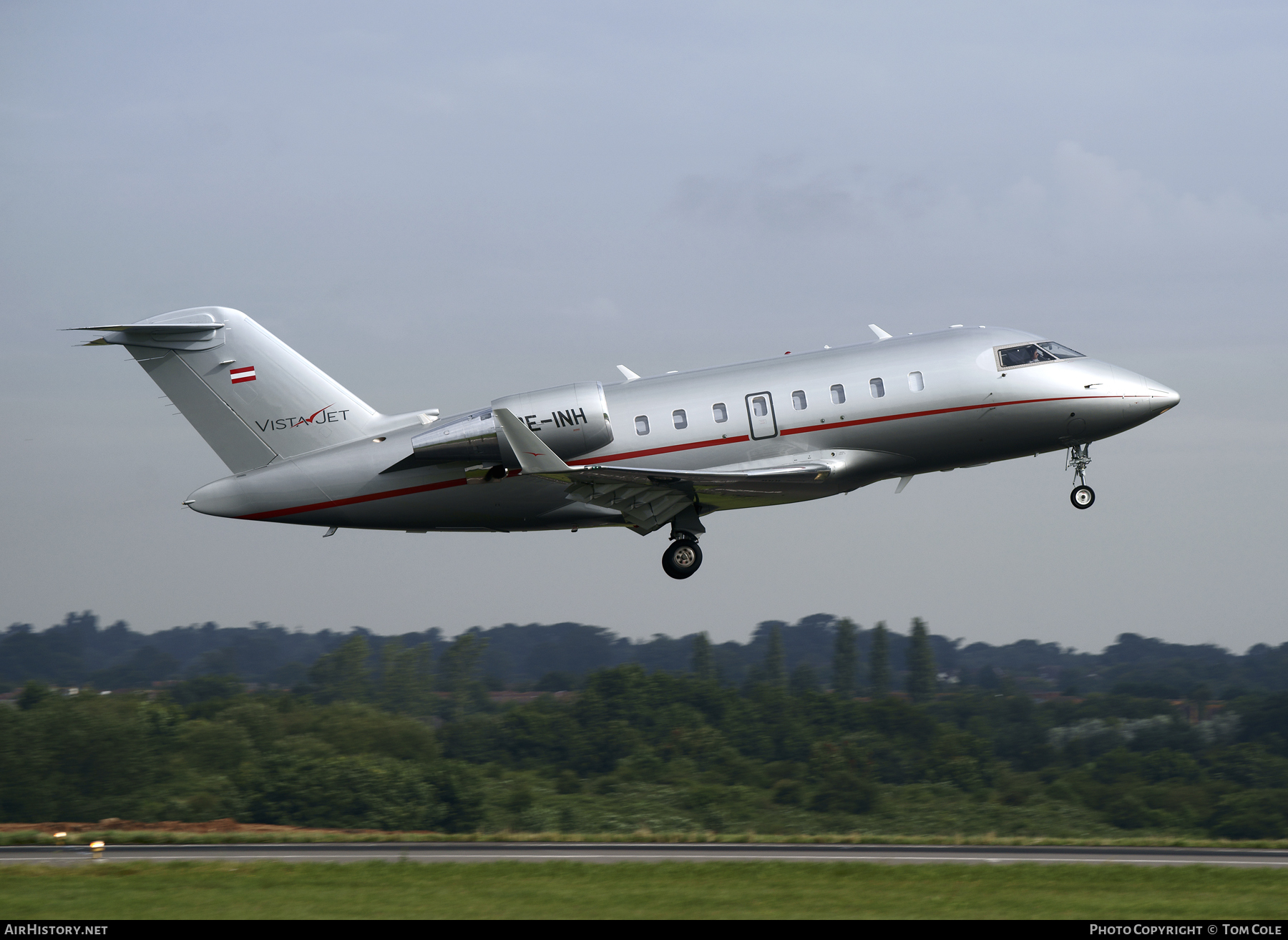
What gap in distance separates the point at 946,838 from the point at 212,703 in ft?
244

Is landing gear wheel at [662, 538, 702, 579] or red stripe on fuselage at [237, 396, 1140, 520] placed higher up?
red stripe on fuselage at [237, 396, 1140, 520]

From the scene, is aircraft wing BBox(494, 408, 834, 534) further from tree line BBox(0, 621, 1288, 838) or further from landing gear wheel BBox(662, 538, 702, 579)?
tree line BBox(0, 621, 1288, 838)

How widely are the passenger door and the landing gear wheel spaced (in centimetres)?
326

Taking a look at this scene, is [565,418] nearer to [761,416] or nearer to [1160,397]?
[761,416]

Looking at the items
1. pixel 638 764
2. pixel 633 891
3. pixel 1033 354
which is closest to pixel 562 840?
pixel 633 891

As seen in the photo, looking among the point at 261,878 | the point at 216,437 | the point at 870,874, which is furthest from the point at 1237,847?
the point at 216,437

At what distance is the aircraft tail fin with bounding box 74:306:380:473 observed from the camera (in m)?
27.9

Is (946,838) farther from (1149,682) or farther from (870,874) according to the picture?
(1149,682)

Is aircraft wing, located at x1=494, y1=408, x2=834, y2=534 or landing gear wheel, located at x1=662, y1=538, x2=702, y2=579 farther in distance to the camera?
landing gear wheel, located at x1=662, y1=538, x2=702, y2=579

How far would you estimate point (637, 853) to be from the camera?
2891cm

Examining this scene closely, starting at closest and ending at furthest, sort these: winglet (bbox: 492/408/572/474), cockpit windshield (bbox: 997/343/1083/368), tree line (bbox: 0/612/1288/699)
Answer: winglet (bbox: 492/408/572/474)
cockpit windshield (bbox: 997/343/1083/368)
tree line (bbox: 0/612/1288/699)

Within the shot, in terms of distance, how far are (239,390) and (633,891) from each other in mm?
14794

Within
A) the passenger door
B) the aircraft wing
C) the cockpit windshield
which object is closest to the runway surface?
the aircraft wing

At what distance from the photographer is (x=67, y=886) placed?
21.3m
